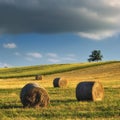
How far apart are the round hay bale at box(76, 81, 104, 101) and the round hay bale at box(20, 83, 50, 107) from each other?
342cm

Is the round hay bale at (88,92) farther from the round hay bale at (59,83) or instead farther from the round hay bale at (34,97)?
the round hay bale at (59,83)

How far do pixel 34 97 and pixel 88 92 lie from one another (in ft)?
15.1

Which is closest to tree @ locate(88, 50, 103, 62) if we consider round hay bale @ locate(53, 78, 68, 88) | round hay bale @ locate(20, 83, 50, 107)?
round hay bale @ locate(53, 78, 68, 88)

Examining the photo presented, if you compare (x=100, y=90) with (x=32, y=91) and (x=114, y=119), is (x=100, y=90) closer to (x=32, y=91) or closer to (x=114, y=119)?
(x=32, y=91)

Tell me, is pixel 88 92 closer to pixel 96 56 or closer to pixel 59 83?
pixel 59 83

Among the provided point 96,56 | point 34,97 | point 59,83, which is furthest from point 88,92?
point 96,56

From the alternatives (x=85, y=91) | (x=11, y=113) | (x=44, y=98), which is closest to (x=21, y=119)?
(x=11, y=113)

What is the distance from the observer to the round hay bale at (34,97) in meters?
22.0

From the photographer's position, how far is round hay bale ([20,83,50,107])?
22.0 m

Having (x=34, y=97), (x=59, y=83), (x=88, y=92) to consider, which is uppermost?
(x=59, y=83)

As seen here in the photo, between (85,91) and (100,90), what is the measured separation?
162 centimetres

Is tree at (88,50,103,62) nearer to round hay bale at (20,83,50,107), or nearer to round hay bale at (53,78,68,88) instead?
round hay bale at (53,78,68,88)

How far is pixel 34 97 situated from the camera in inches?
874

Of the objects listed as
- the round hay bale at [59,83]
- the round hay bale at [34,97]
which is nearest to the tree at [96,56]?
the round hay bale at [59,83]
